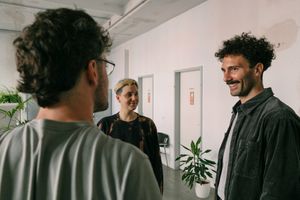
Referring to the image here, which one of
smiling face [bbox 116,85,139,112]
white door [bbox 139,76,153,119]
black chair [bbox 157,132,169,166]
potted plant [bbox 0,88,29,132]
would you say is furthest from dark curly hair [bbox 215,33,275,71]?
white door [bbox 139,76,153,119]

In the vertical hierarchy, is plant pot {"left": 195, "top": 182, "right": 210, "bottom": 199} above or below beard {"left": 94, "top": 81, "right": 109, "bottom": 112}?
below

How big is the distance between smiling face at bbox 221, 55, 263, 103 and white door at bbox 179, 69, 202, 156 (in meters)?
2.60

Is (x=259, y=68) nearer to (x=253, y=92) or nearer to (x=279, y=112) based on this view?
(x=253, y=92)

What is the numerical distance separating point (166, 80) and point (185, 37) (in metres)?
1.08

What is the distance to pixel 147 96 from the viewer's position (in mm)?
6422

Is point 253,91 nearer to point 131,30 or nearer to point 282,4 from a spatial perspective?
point 282,4

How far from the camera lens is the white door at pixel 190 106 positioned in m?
4.55

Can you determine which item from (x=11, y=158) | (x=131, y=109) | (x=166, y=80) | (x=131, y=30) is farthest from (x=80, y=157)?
(x=131, y=30)

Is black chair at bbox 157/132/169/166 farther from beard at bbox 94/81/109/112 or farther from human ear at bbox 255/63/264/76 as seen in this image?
beard at bbox 94/81/109/112

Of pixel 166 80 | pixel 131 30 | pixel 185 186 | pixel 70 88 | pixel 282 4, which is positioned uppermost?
pixel 131 30

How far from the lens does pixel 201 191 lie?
3.61 m

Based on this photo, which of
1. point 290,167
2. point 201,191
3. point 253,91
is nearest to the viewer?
point 290,167

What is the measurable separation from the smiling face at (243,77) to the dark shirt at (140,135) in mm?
760

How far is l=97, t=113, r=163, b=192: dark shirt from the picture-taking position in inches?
79.7
